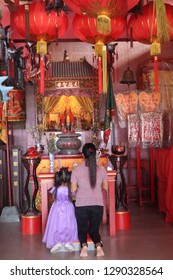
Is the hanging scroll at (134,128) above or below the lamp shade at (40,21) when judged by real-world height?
below

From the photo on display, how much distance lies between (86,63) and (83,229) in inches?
→ 164

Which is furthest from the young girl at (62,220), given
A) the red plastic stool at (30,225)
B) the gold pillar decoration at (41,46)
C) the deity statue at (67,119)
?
the deity statue at (67,119)

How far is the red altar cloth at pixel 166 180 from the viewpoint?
482 centimetres

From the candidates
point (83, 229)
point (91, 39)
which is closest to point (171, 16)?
point (91, 39)

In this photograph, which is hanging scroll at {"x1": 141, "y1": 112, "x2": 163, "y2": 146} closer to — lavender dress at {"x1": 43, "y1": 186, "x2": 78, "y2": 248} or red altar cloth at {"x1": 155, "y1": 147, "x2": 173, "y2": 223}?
red altar cloth at {"x1": 155, "y1": 147, "x2": 173, "y2": 223}

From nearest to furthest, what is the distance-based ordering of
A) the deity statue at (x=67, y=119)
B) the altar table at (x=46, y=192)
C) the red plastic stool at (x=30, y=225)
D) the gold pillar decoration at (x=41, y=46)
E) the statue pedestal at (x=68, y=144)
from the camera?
the gold pillar decoration at (x=41, y=46) < the altar table at (x=46, y=192) < the red plastic stool at (x=30, y=225) < the statue pedestal at (x=68, y=144) < the deity statue at (x=67, y=119)

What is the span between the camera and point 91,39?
12.8 feet

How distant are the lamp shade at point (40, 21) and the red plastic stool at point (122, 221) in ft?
7.43

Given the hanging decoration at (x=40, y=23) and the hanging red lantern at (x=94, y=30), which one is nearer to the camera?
the hanging decoration at (x=40, y=23)

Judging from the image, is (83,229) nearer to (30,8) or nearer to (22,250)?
(22,250)

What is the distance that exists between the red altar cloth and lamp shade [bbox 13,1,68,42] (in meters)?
2.21

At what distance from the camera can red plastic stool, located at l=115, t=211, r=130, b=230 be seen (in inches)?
179

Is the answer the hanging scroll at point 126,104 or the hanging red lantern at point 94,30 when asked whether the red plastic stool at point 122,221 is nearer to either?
the hanging red lantern at point 94,30

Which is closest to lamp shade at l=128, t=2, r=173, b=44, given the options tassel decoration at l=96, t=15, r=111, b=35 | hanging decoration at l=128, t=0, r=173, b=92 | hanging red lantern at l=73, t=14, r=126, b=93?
hanging decoration at l=128, t=0, r=173, b=92
